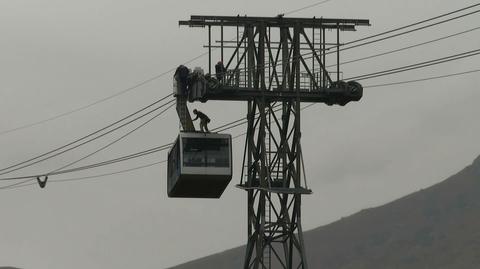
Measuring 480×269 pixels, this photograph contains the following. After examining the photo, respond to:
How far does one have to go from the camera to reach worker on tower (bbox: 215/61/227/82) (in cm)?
6959

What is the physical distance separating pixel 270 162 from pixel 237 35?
24.3 ft

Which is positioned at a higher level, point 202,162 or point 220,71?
point 220,71

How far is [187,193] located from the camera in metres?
70.6

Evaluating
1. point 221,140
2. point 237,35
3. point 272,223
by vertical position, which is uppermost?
point 237,35

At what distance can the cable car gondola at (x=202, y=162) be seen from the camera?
68.0m

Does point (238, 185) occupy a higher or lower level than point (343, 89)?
lower

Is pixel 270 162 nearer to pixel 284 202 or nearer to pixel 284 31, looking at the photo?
pixel 284 202

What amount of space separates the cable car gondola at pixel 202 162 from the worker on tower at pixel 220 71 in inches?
123

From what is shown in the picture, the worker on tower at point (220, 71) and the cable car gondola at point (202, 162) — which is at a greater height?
the worker on tower at point (220, 71)

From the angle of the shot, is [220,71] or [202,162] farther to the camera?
[220,71]

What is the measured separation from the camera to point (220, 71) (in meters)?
70.1

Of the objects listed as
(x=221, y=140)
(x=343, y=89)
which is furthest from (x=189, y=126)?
(x=343, y=89)

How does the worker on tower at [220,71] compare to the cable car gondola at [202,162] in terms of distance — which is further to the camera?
the worker on tower at [220,71]

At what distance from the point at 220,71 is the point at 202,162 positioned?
539 cm
